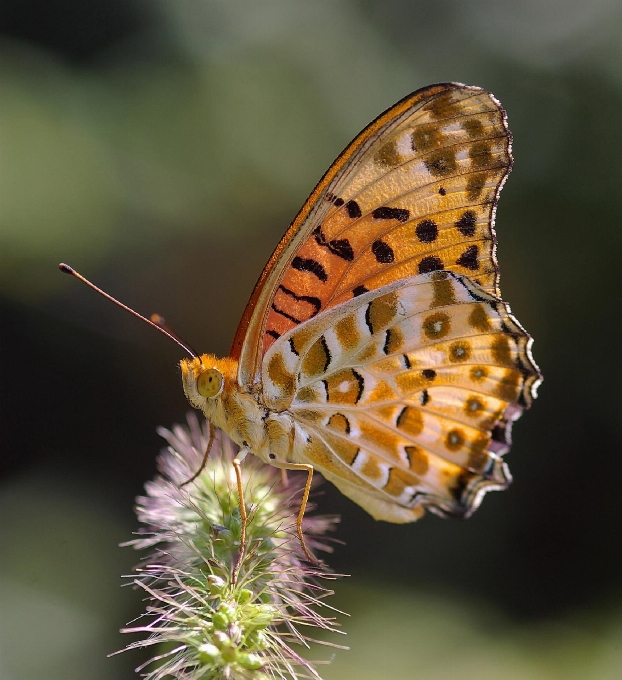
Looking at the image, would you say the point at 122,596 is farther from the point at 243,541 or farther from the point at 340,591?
the point at 243,541

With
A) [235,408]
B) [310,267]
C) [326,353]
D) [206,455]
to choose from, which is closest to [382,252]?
[310,267]

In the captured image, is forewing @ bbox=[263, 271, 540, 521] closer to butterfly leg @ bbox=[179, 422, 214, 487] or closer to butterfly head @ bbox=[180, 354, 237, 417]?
butterfly head @ bbox=[180, 354, 237, 417]

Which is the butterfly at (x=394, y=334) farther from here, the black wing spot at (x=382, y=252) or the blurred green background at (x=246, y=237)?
the blurred green background at (x=246, y=237)

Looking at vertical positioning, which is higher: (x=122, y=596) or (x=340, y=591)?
(x=340, y=591)

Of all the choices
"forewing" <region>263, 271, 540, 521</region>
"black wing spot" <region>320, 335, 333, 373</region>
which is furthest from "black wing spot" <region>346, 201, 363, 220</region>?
"black wing spot" <region>320, 335, 333, 373</region>

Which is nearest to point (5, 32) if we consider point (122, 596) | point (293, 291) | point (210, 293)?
point (210, 293)

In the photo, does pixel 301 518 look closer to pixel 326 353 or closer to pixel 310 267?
pixel 326 353
